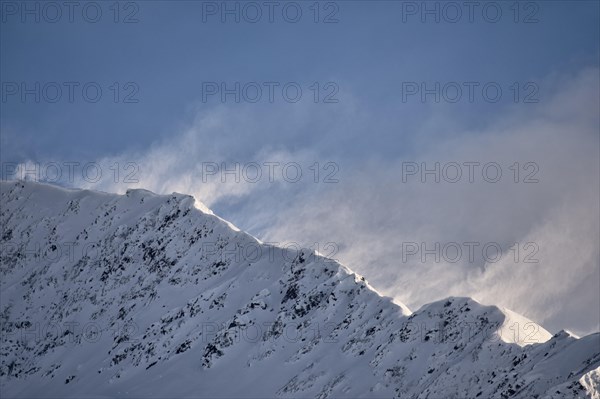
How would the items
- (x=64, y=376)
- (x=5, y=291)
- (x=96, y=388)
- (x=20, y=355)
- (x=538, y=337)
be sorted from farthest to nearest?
1. (x=5, y=291)
2. (x=20, y=355)
3. (x=64, y=376)
4. (x=96, y=388)
5. (x=538, y=337)

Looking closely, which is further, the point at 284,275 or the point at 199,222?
the point at 199,222

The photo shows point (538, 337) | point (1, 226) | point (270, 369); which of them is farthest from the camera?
point (1, 226)

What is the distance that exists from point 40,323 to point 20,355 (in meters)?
4.79

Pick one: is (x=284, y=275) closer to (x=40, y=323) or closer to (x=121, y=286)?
(x=121, y=286)

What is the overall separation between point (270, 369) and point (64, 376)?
87.4 ft

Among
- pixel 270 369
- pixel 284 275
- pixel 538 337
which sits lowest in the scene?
pixel 538 337

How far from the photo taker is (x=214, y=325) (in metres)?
60.1

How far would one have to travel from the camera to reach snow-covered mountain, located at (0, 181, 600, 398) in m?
37.7

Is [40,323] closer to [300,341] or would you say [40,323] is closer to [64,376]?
[64,376]

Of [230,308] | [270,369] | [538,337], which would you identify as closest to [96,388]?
[230,308]

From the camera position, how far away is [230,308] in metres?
61.0

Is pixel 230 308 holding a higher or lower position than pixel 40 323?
lower

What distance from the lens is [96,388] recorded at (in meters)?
59.0

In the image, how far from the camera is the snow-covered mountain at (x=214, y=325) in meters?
37.7
